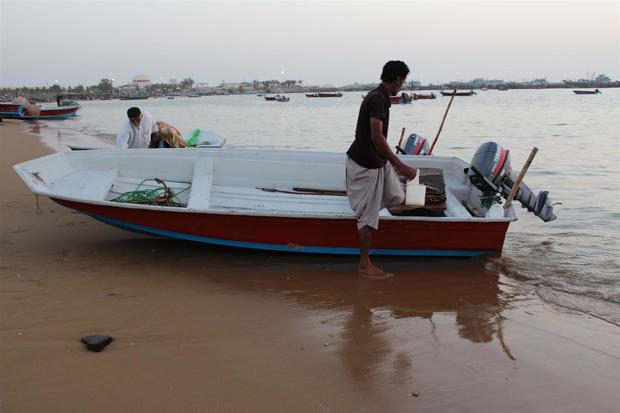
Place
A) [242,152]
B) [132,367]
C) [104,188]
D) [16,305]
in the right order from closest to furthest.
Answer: [132,367] < [16,305] < [104,188] < [242,152]

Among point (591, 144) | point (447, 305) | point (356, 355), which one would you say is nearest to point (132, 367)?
point (356, 355)

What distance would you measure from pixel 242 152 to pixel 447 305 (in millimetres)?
3247

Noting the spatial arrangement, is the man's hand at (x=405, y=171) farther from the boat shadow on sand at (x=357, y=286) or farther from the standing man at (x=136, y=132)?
the standing man at (x=136, y=132)

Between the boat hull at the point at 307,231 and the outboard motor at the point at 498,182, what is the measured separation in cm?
66

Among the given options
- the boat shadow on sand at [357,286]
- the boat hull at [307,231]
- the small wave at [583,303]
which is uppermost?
the boat hull at [307,231]

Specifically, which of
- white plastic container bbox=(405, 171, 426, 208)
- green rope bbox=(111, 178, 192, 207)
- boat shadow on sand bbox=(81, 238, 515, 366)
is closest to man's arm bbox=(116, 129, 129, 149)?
green rope bbox=(111, 178, 192, 207)

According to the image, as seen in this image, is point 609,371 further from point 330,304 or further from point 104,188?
point 104,188

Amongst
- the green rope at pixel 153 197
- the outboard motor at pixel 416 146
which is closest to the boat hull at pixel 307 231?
the green rope at pixel 153 197

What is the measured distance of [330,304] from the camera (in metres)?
4.20

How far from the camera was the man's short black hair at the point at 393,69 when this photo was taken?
4355mm

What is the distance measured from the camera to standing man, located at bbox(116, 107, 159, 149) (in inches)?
259

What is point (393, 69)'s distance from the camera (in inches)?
171

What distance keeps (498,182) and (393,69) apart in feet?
6.99

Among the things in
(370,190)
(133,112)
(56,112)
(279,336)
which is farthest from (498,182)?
(56,112)
